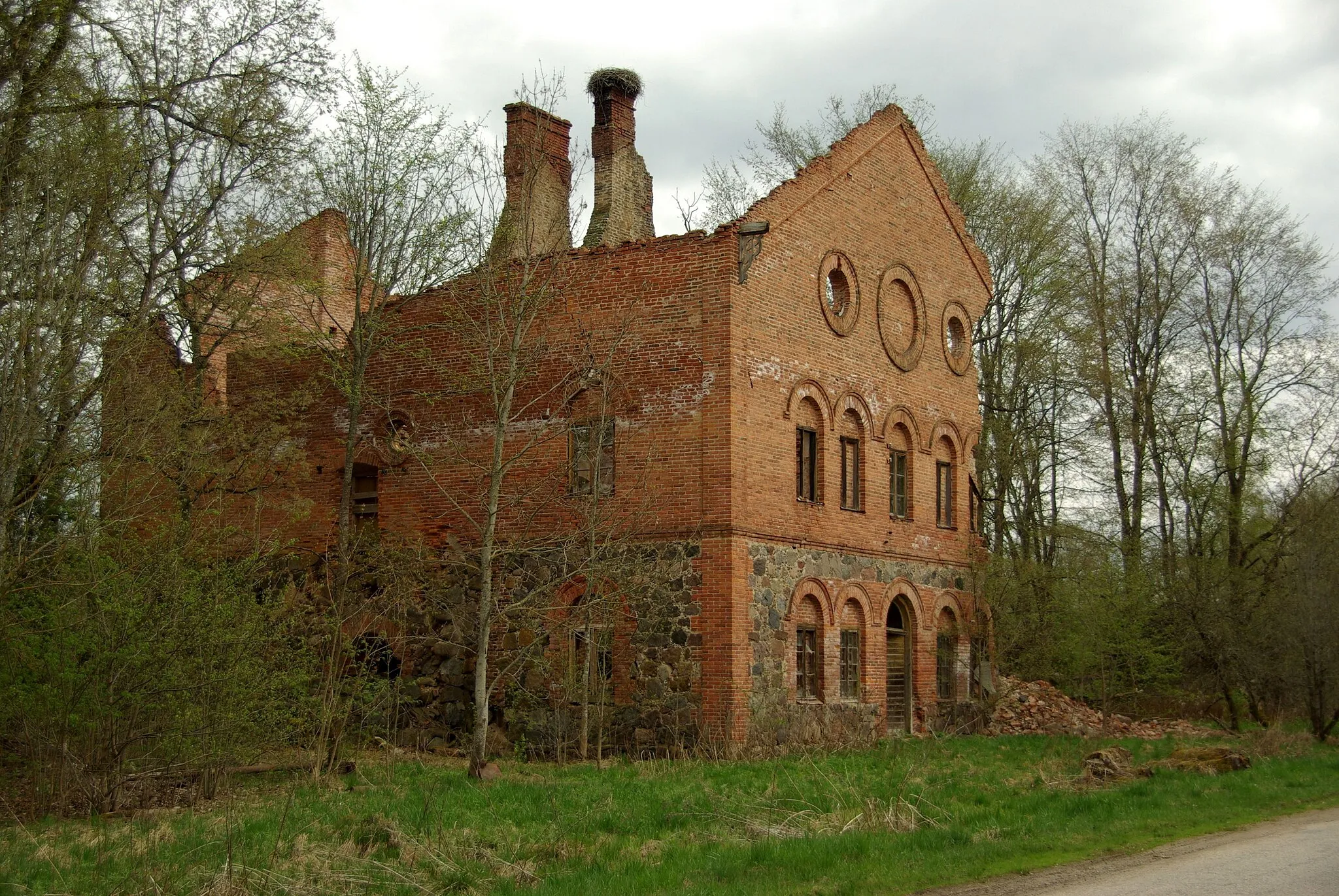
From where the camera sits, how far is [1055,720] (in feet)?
86.5

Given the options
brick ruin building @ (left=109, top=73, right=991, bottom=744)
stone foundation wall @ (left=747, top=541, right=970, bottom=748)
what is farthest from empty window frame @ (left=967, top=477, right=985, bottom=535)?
stone foundation wall @ (left=747, top=541, right=970, bottom=748)

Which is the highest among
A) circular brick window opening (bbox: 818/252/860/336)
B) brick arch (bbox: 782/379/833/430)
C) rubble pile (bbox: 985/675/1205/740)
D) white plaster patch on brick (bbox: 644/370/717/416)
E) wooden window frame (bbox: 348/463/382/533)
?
circular brick window opening (bbox: 818/252/860/336)

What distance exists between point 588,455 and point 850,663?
5790 mm

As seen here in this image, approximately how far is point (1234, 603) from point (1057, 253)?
11281 mm

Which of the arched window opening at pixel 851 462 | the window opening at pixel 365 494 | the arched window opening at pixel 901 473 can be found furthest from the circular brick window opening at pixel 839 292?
the window opening at pixel 365 494

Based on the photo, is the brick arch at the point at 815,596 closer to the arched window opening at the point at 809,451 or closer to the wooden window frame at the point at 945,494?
the arched window opening at the point at 809,451

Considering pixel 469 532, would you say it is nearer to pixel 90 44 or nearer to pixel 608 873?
pixel 90 44

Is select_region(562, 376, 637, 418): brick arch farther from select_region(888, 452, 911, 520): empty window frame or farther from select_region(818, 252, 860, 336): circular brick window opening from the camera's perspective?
select_region(888, 452, 911, 520): empty window frame

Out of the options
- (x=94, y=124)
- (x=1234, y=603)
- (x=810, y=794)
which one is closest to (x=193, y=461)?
(x=94, y=124)

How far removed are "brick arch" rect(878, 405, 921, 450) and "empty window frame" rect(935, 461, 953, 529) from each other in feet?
3.87

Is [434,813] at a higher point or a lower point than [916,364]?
lower

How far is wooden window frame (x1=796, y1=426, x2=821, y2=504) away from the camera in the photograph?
21219 mm

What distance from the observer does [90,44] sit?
16000mm

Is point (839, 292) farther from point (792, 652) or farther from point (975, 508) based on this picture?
point (975, 508)
